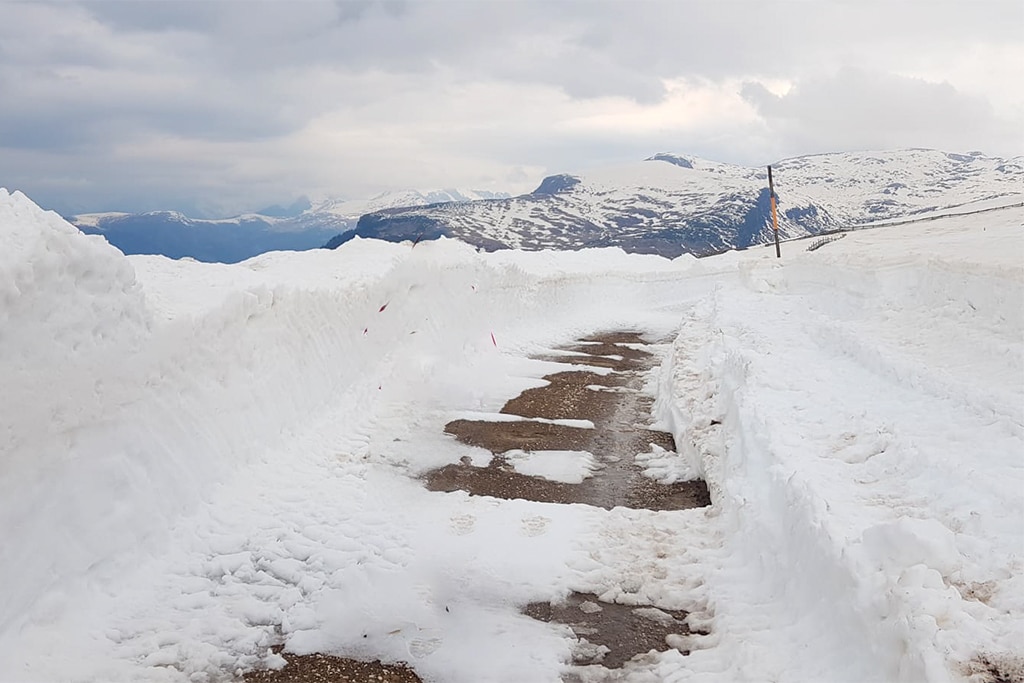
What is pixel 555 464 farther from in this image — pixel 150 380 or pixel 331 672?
pixel 150 380

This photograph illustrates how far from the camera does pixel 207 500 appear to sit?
794 centimetres

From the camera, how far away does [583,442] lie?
11.3 m

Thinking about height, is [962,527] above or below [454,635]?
above

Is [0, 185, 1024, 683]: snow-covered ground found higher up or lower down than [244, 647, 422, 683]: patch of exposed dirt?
higher up

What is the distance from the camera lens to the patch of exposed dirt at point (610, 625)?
A: 559cm

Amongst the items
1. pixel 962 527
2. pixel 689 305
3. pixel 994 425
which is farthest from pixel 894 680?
pixel 689 305

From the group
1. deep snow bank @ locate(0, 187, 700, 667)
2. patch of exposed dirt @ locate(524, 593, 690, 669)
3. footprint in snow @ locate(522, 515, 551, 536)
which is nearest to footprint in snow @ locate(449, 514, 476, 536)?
footprint in snow @ locate(522, 515, 551, 536)

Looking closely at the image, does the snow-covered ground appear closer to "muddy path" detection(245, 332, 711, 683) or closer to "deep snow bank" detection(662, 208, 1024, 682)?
"deep snow bank" detection(662, 208, 1024, 682)

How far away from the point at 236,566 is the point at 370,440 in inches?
159

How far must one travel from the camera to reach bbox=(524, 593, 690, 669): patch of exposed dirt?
559 centimetres

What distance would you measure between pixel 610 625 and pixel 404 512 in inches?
122

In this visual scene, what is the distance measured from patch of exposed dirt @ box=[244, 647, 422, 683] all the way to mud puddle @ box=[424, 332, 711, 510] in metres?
3.47

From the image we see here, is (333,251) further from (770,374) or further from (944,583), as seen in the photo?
(944,583)

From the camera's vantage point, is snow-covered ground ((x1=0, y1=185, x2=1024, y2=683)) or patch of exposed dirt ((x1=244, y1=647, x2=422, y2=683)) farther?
patch of exposed dirt ((x1=244, y1=647, x2=422, y2=683))
